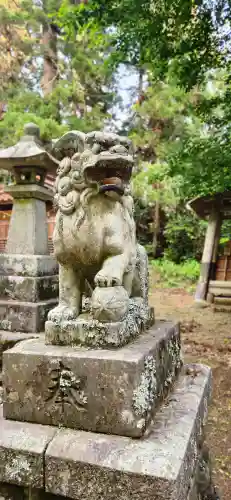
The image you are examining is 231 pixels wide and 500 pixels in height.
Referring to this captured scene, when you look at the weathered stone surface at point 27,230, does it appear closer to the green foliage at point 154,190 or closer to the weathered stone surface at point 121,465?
the weathered stone surface at point 121,465

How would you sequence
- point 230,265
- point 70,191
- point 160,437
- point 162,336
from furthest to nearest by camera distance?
point 230,265
point 162,336
point 70,191
point 160,437

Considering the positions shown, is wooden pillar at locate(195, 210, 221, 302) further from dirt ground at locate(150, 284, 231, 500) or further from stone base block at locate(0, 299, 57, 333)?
stone base block at locate(0, 299, 57, 333)

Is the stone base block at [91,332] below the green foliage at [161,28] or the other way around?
below

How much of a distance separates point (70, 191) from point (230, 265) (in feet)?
26.6

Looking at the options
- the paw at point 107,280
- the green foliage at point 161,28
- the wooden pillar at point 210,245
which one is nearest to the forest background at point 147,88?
the green foliage at point 161,28

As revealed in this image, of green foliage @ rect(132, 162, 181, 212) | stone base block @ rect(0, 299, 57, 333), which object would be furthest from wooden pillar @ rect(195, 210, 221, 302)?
stone base block @ rect(0, 299, 57, 333)

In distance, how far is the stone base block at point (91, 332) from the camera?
145cm

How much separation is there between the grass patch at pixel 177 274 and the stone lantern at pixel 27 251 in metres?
8.45

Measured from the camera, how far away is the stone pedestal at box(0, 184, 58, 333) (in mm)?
3291

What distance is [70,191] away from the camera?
1614 millimetres

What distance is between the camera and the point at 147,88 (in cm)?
1247

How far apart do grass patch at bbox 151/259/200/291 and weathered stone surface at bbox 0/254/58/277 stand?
8.51 metres

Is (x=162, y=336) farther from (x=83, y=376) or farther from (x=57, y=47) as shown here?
(x=57, y=47)

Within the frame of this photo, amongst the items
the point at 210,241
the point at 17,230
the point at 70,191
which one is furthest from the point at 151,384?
the point at 210,241
